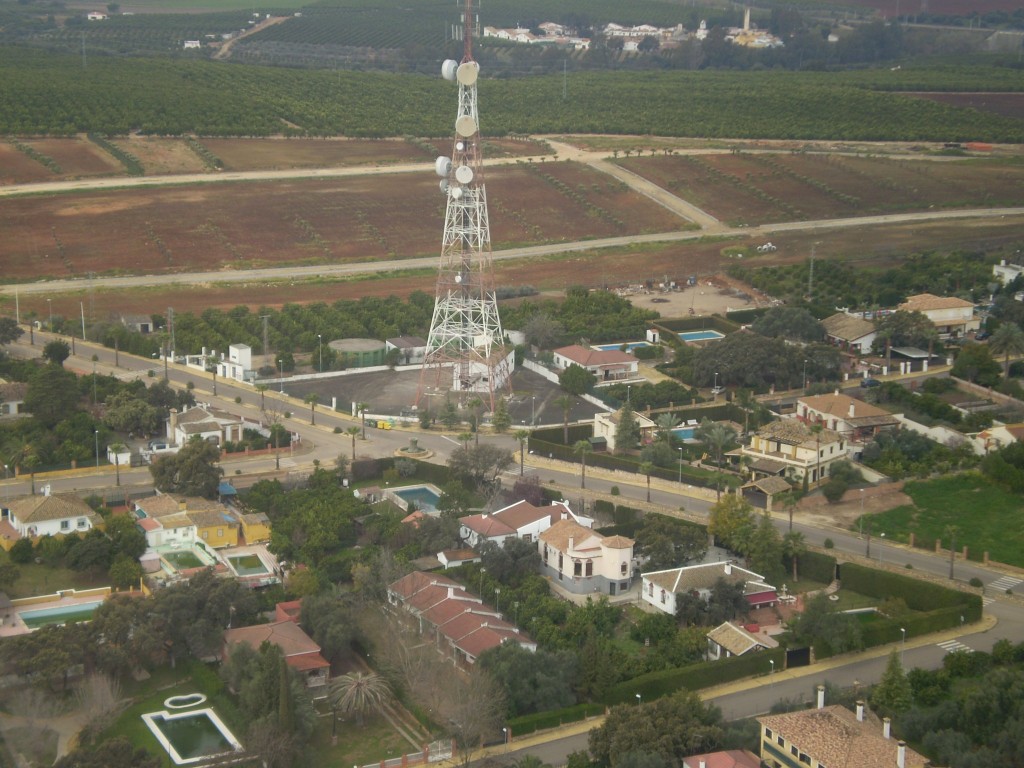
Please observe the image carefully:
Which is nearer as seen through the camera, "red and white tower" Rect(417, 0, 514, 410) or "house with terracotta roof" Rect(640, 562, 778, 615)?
"house with terracotta roof" Rect(640, 562, 778, 615)

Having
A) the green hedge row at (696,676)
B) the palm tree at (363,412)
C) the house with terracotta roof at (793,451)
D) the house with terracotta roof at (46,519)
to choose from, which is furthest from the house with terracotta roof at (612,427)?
the house with terracotta roof at (46,519)

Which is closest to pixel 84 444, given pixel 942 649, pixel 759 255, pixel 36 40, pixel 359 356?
pixel 359 356

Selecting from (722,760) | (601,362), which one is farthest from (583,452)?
(722,760)

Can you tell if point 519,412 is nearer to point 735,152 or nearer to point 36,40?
point 735,152

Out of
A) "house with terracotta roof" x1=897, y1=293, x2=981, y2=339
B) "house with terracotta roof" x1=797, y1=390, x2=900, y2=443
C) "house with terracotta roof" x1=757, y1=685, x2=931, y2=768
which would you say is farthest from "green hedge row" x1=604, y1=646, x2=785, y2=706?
"house with terracotta roof" x1=897, y1=293, x2=981, y2=339

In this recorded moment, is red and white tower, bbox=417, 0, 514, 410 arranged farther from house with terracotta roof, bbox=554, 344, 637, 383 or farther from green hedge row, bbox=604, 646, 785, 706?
green hedge row, bbox=604, 646, 785, 706

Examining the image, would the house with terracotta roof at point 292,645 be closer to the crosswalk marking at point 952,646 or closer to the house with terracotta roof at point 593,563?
the house with terracotta roof at point 593,563
